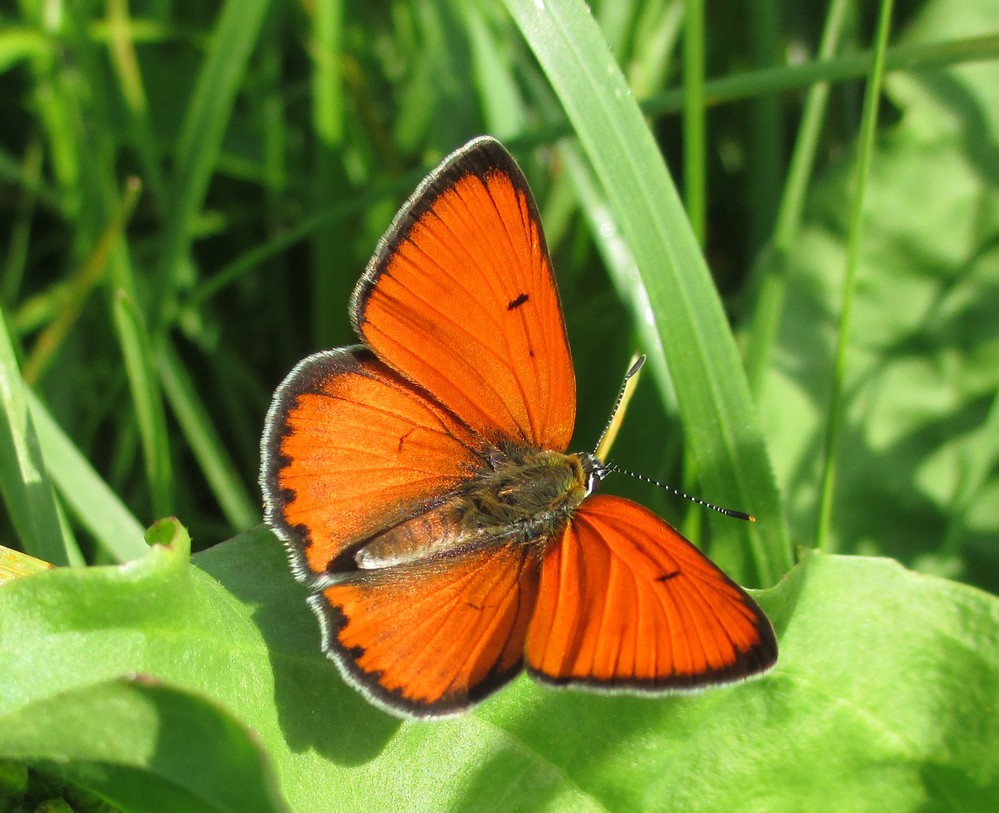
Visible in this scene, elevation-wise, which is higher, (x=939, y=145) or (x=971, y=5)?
(x=971, y=5)

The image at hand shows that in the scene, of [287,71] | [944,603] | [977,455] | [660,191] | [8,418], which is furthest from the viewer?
[287,71]

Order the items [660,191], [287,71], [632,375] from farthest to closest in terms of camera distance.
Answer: [287,71]
[632,375]
[660,191]

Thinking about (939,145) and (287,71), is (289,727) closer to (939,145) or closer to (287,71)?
(939,145)

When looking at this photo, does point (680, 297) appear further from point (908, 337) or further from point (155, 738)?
point (155, 738)

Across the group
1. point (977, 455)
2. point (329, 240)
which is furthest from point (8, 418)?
point (977, 455)

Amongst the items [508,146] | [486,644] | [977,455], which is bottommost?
[977,455]

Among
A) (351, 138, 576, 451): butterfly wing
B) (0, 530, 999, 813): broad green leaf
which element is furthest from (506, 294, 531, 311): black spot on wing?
(0, 530, 999, 813): broad green leaf

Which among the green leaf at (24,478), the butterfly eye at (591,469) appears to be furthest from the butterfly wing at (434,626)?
the green leaf at (24,478)
